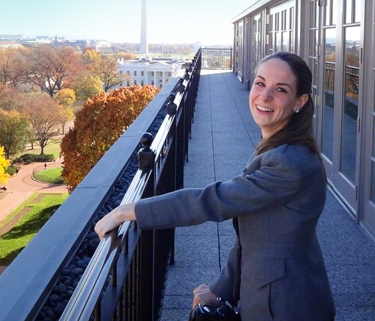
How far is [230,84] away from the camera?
22219mm

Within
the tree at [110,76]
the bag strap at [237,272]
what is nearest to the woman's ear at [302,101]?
the bag strap at [237,272]

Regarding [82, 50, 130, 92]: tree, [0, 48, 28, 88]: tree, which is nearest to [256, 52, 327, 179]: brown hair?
[82, 50, 130, 92]: tree

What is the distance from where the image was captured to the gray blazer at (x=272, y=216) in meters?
1.99

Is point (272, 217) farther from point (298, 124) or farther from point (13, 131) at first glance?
point (13, 131)

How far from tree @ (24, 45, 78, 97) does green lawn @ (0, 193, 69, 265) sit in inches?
1525

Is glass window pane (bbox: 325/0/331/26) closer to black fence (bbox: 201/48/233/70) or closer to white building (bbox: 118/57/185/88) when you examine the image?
black fence (bbox: 201/48/233/70)

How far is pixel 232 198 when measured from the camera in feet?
6.56

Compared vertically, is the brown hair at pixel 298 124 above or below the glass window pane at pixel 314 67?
below

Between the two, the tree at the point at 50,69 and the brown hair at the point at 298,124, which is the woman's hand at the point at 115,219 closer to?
the brown hair at the point at 298,124

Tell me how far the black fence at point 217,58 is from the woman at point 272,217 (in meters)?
33.7

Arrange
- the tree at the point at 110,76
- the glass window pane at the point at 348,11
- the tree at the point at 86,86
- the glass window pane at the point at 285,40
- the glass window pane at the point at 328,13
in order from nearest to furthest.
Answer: the glass window pane at the point at 348,11
the glass window pane at the point at 328,13
the glass window pane at the point at 285,40
the tree at the point at 86,86
the tree at the point at 110,76

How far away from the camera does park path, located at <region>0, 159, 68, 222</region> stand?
47819mm

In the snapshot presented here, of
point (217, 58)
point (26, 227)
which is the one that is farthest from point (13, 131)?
point (217, 58)

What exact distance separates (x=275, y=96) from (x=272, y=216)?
1.36ft
